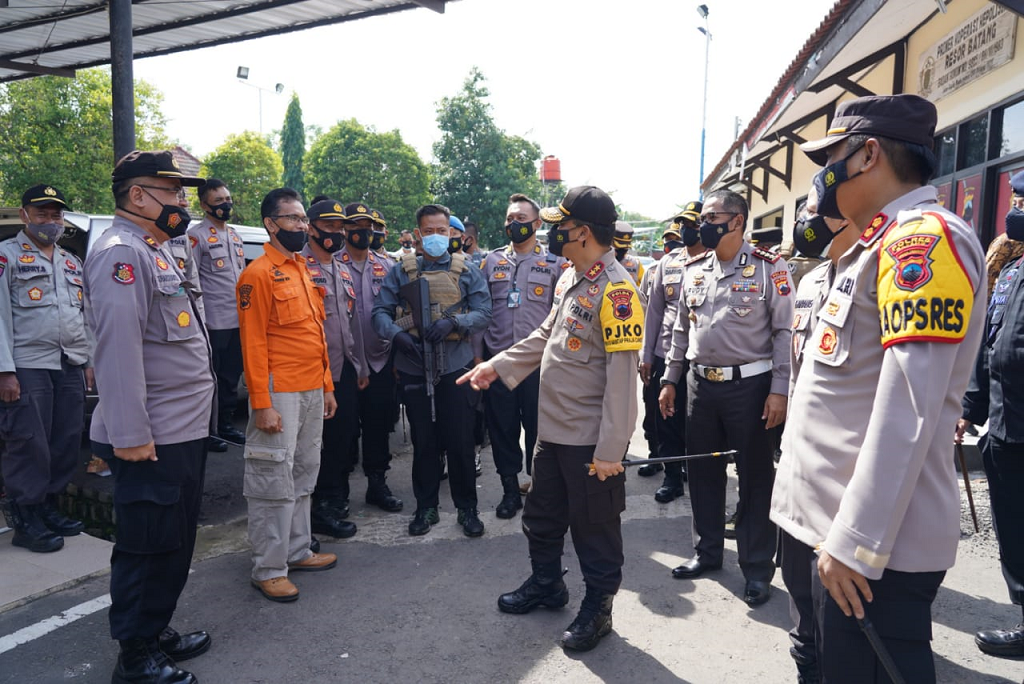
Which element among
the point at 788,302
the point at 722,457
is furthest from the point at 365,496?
the point at 788,302

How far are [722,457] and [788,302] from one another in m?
0.96

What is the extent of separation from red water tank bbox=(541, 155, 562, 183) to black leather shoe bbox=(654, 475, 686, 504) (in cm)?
3087

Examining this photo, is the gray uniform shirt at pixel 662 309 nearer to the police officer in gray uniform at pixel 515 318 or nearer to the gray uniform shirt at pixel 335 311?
the police officer in gray uniform at pixel 515 318

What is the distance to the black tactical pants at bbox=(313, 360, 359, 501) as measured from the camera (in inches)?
→ 187

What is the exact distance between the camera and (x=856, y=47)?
7.47m

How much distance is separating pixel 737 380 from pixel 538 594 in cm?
161

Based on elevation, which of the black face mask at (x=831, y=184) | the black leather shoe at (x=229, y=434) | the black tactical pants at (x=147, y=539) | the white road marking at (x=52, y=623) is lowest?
the white road marking at (x=52, y=623)

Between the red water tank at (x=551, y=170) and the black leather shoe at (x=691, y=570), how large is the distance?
32316 millimetres

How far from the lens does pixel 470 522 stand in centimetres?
462

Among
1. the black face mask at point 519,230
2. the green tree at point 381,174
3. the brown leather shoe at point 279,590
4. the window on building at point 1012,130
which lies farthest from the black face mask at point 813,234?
the green tree at point 381,174

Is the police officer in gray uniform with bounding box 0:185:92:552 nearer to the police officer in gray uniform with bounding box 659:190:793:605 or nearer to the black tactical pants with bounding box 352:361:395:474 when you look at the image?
the black tactical pants with bounding box 352:361:395:474

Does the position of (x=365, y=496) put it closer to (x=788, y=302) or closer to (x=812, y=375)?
(x=788, y=302)

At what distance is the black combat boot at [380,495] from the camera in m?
5.13

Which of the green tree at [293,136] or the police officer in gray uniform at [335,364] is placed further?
Result: the green tree at [293,136]
